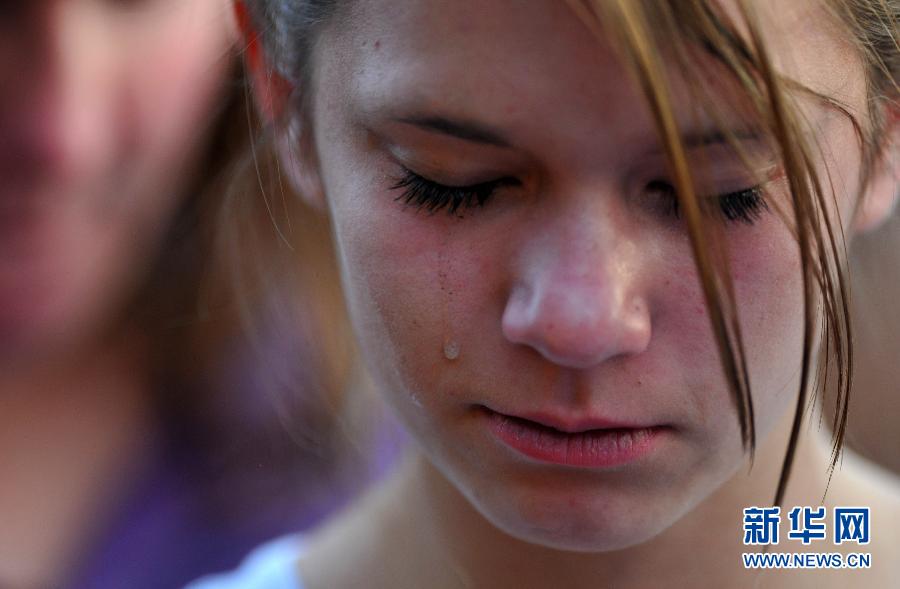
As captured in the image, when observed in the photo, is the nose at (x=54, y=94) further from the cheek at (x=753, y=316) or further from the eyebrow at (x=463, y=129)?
the cheek at (x=753, y=316)

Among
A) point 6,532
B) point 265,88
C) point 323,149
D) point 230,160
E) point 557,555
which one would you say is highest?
point 230,160

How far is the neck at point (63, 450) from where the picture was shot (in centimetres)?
139

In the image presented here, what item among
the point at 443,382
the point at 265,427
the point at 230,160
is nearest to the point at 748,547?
the point at 443,382

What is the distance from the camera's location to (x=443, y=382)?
2.20ft

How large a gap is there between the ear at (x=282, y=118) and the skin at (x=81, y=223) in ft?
0.54

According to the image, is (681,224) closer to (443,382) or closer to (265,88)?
(443,382)

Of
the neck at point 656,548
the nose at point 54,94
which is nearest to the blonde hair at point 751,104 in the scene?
the neck at point 656,548

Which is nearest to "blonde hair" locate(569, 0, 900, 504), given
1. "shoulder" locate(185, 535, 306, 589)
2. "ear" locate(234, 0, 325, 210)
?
"ear" locate(234, 0, 325, 210)

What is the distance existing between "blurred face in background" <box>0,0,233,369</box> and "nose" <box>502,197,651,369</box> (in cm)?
56

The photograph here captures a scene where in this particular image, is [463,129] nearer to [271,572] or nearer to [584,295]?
[584,295]

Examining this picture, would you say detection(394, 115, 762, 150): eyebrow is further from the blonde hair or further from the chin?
the chin

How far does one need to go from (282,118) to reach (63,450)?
81cm

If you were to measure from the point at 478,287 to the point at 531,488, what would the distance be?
0.45ft

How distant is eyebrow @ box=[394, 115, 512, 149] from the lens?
594 mm
